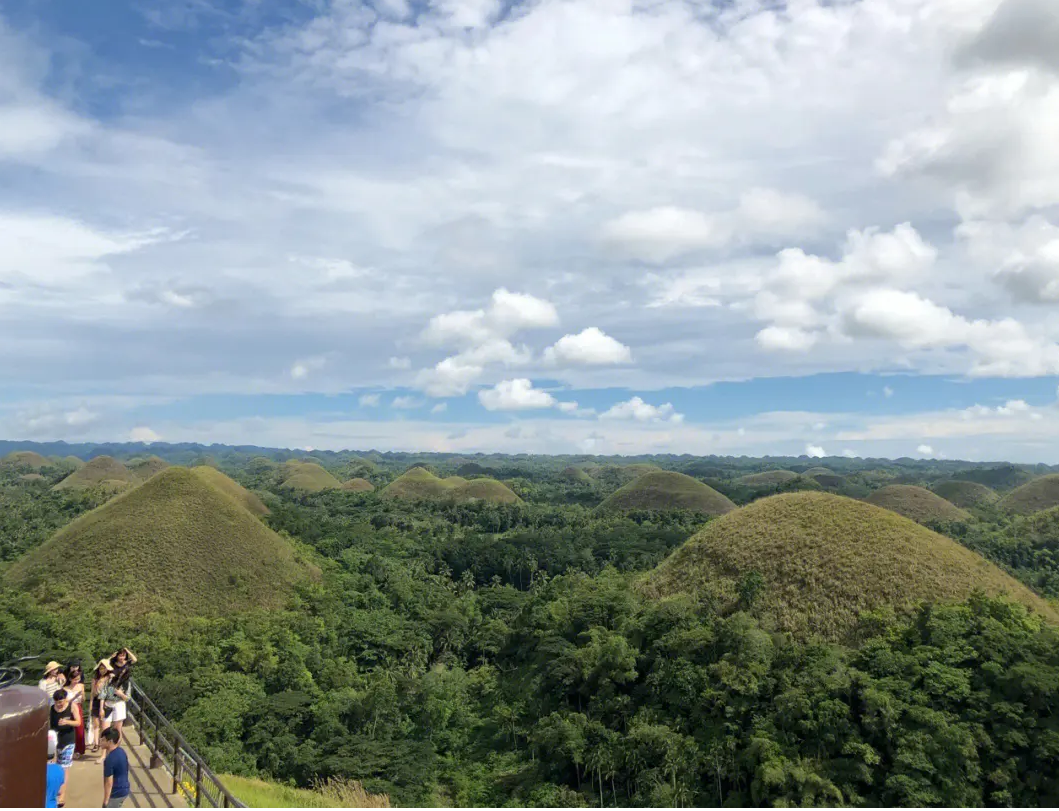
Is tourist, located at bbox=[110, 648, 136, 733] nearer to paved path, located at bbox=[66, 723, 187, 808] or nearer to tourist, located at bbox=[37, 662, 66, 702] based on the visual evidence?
paved path, located at bbox=[66, 723, 187, 808]

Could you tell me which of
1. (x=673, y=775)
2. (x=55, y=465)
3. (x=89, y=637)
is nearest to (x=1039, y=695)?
(x=673, y=775)

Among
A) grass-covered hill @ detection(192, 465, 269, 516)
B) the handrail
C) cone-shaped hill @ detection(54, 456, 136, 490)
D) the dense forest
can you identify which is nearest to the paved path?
the handrail

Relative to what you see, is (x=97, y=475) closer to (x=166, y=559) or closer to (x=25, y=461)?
(x=25, y=461)

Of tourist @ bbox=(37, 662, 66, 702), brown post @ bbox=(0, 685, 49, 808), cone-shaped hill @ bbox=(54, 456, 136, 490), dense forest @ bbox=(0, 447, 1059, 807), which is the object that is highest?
brown post @ bbox=(0, 685, 49, 808)

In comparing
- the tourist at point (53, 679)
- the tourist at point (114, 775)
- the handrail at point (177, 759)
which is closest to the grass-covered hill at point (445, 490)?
the handrail at point (177, 759)

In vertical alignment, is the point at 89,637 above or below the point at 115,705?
below

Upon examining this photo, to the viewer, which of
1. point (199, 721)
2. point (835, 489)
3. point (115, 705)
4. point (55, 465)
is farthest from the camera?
point (55, 465)

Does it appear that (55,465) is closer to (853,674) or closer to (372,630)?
(372,630)
